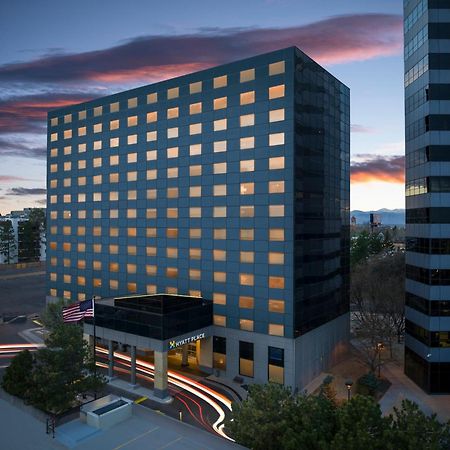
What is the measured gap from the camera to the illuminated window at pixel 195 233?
2209 inches

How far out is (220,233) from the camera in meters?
54.2

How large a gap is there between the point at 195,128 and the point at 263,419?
3980cm

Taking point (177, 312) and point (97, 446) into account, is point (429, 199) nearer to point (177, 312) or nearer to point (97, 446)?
point (177, 312)

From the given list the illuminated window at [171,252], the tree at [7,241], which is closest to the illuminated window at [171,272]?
the illuminated window at [171,252]

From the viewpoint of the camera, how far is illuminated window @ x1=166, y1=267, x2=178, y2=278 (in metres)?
58.5

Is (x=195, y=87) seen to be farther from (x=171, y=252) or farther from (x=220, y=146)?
(x=171, y=252)

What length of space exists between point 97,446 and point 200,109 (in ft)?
138

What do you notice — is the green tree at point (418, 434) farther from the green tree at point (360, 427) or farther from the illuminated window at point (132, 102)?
the illuminated window at point (132, 102)

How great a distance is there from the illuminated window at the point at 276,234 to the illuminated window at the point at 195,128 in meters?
17.4

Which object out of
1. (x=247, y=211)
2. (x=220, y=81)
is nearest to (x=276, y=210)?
(x=247, y=211)

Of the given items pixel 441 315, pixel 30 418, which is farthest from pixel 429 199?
pixel 30 418

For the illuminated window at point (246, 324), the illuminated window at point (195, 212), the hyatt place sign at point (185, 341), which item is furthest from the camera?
the illuminated window at point (195, 212)

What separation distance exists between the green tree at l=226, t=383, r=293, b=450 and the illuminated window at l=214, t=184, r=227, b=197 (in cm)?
2962

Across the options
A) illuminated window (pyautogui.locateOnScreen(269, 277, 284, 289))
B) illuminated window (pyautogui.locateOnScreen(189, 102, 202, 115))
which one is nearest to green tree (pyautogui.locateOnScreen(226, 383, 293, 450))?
illuminated window (pyautogui.locateOnScreen(269, 277, 284, 289))
